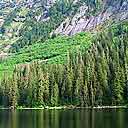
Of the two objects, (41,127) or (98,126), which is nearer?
(98,126)

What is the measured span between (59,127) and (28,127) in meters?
8.00

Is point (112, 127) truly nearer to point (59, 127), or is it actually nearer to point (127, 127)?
point (127, 127)

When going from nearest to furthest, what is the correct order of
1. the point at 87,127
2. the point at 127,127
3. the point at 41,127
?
1. the point at 127,127
2. the point at 87,127
3. the point at 41,127

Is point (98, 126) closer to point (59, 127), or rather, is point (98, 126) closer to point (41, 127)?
point (59, 127)

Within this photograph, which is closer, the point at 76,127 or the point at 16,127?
the point at 76,127

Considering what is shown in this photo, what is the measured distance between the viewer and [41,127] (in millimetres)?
90875

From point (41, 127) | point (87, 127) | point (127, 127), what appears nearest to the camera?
point (127, 127)

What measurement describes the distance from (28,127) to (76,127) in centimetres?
1218

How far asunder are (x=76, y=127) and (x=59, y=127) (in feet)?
13.7

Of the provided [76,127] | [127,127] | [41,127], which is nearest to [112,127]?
[127,127]

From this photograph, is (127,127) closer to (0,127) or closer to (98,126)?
(98,126)

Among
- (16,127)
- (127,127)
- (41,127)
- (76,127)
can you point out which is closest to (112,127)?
(127,127)

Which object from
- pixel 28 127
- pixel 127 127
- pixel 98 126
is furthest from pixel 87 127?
pixel 28 127

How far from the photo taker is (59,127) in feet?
285
